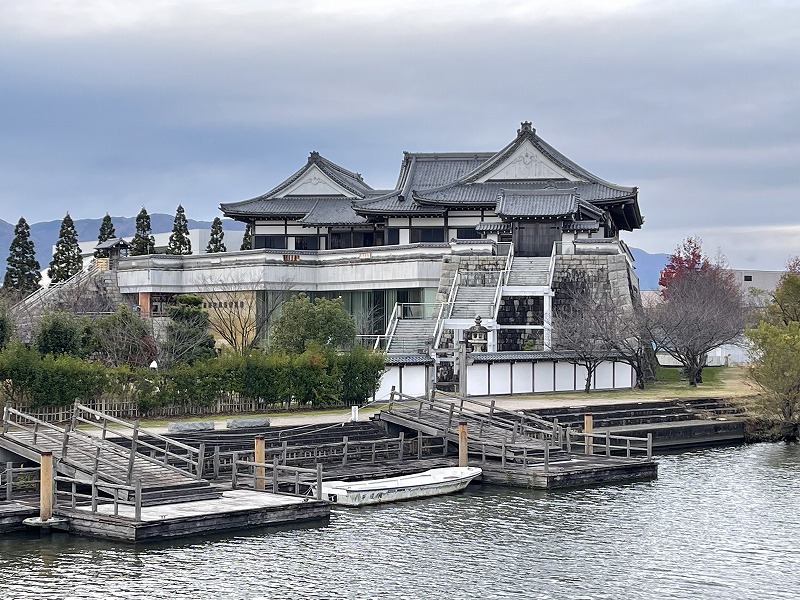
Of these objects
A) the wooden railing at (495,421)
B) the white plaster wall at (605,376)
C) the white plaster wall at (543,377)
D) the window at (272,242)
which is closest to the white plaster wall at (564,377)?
the white plaster wall at (543,377)

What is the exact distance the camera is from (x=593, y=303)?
62.5m

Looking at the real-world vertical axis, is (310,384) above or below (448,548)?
above

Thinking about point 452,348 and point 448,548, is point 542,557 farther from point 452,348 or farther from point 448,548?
point 452,348

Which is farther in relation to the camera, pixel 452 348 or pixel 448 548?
pixel 452 348

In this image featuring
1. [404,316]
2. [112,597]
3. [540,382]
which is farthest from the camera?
[404,316]

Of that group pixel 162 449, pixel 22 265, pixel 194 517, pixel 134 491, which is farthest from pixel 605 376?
pixel 22 265

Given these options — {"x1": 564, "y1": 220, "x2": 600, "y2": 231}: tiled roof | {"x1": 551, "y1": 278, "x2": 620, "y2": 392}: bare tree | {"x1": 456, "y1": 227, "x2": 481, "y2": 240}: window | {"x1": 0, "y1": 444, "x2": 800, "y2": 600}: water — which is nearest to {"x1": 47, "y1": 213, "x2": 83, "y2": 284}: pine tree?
{"x1": 456, "y1": 227, "x2": 481, "y2": 240}: window

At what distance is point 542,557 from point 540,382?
2905cm

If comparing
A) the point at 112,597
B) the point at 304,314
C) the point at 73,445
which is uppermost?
the point at 304,314

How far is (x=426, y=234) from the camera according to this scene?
7431cm

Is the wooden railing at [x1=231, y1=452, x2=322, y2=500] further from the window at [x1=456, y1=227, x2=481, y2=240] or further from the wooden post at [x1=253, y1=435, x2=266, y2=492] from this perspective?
the window at [x1=456, y1=227, x2=481, y2=240]

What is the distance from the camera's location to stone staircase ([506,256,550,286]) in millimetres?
64438

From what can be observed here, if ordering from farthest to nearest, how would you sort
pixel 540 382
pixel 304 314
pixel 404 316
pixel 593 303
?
pixel 404 316 < pixel 593 303 < pixel 540 382 < pixel 304 314

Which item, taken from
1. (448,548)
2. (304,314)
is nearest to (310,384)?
(304,314)
